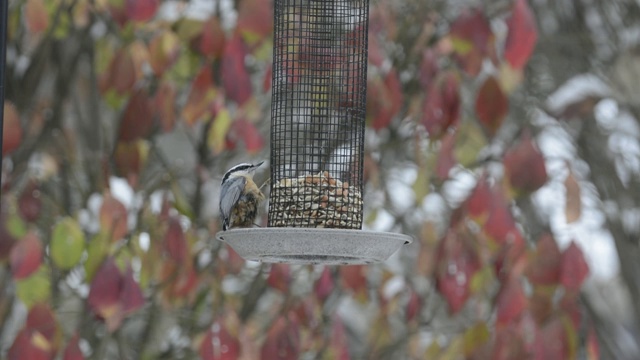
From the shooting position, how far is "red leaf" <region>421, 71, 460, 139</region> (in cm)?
564

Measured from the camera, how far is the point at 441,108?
566 cm

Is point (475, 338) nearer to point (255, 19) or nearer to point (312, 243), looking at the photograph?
point (255, 19)

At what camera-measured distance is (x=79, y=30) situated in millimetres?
6145

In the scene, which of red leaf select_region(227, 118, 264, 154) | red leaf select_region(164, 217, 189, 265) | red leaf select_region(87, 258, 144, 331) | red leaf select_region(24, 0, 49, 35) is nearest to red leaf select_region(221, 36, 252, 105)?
red leaf select_region(227, 118, 264, 154)

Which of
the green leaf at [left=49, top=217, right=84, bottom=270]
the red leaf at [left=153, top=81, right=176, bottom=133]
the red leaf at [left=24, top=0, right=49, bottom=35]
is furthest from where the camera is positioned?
the red leaf at [left=153, top=81, right=176, bottom=133]

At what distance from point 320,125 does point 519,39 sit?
129cm

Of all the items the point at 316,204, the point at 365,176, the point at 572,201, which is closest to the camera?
the point at 316,204

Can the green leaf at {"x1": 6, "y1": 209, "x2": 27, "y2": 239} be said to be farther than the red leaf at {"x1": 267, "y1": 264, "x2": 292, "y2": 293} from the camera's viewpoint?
No

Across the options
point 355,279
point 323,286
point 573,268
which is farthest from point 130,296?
point 573,268

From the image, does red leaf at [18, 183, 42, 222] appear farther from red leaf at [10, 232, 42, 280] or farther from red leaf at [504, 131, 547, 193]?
red leaf at [504, 131, 547, 193]

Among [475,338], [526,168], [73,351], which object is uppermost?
[526,168]

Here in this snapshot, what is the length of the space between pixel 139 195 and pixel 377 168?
1144 mm

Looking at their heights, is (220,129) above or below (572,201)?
above

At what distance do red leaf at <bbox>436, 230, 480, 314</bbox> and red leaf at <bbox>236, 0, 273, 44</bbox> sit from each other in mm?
1224
